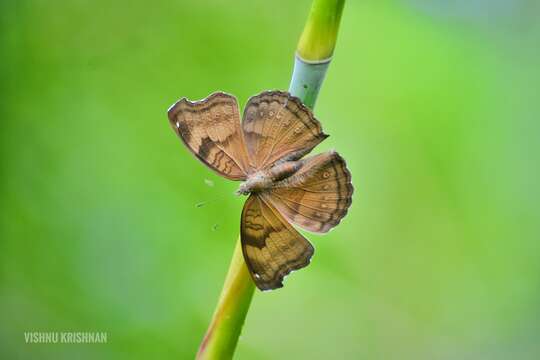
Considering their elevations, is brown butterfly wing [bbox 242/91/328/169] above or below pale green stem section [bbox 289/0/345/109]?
below

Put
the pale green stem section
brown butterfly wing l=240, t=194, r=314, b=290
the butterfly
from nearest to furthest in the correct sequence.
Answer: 1. the pale green stem section
2. brown butterfly wing l=240, t=194, r=314, b=290
3. the butterfly

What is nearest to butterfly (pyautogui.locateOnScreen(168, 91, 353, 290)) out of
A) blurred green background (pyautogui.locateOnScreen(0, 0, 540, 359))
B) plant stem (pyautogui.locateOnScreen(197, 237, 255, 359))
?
plant stem (pyautogui.locateOnScreen(197, 237, 255, 359))

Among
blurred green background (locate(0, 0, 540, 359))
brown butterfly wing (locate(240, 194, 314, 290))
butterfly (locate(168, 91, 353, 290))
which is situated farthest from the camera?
blurred green background (locate(0, 0, 540, 359))

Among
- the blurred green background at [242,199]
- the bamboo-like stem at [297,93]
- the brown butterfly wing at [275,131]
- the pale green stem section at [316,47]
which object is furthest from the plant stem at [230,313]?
the blurred green background at [242,199]

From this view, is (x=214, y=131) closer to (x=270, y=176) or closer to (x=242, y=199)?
(x=270, y=176)

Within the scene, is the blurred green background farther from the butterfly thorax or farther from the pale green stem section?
the pale green stem section

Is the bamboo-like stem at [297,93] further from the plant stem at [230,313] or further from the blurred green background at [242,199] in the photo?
the blurred green background at [242,199]

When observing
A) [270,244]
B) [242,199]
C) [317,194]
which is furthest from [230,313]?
[242,199]
